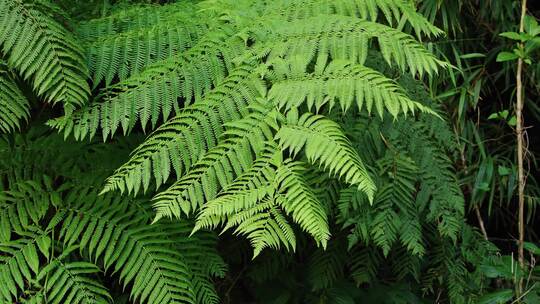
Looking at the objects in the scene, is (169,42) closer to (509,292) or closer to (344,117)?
(344,117)

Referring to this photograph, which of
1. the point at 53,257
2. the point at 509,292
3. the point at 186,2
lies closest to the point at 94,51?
the point at 186,2

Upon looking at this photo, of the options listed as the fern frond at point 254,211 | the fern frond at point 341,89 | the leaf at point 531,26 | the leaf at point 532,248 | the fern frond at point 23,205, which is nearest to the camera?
the fern frond at point 254,211

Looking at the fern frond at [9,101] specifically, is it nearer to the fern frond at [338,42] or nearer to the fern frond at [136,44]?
the fern frond at [136,44]

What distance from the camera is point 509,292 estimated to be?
6.56 feet

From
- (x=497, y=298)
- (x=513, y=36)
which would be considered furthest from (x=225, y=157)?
(x=513, y=36)

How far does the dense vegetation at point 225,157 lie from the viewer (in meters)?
1.39

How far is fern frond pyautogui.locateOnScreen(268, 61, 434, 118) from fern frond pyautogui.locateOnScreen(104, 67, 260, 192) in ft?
0.32

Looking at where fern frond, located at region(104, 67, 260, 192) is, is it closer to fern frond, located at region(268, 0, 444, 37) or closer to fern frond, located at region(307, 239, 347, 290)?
fern frond, located at region(268, 0, 444, 37)

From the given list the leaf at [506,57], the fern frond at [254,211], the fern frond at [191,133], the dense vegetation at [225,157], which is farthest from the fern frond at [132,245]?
the leaf at [506,57]

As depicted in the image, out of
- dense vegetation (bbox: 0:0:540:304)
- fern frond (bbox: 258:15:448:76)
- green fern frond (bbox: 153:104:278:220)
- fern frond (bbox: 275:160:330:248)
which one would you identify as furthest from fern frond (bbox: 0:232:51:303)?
fern frond (bbox: 258:15:448:76)

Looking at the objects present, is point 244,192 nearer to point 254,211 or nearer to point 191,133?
point 254,211

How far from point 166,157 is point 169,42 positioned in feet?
1.45

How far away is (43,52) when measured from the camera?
1.50 metres

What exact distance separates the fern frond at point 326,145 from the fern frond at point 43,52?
55 centimetres
